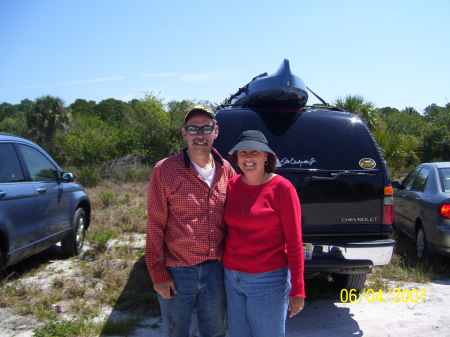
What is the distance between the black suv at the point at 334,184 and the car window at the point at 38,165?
9.40ft

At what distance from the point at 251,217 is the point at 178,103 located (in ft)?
72.6

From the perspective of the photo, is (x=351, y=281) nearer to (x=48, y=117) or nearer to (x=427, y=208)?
(x=427, y=208)

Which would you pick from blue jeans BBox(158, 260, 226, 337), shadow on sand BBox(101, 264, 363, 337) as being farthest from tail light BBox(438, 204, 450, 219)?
blue jeans BBox(158, 260, 226, 337)

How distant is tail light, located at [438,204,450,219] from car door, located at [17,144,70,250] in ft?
17.6

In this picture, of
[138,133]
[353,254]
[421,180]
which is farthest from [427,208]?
[138,133]

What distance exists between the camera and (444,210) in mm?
5113

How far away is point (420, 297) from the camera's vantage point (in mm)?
4422

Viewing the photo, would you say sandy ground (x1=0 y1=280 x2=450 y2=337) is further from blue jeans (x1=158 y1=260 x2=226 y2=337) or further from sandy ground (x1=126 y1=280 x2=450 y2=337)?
blue jeans (x1=158 y1=260 x2=226 y2=337)

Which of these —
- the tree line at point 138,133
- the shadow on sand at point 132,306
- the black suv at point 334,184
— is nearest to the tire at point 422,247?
the black suv at point 334,184

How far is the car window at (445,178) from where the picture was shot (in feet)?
18.1

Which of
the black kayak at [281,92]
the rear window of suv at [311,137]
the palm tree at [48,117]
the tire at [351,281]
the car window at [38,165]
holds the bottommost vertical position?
the tire at [351,281]

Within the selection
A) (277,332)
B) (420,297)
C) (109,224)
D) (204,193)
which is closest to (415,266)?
(420,297)

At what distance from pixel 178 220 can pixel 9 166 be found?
11.0 ft

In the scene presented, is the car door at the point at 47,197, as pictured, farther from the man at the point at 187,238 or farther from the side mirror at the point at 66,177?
the man at the point at 187,238
